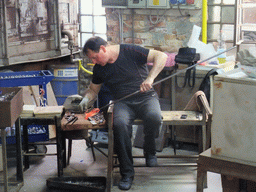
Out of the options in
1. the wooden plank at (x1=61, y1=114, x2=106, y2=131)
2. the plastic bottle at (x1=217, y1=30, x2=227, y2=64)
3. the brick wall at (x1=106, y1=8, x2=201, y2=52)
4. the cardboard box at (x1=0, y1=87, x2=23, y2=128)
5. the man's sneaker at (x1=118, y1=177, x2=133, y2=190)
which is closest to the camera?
the cardboard box at (x1=0, y1=87, x2=23, y2=128)

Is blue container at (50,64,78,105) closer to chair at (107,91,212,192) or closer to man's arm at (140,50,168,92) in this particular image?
chair at (107,91,212,192)

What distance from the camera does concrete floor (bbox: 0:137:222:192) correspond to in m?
3.99

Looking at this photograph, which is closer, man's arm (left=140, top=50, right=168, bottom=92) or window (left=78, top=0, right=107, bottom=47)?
man's arm (left=140, top=50, right=168, bottom=92)

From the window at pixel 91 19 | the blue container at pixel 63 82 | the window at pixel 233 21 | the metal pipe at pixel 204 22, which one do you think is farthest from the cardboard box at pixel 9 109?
the window at pixel 91 19

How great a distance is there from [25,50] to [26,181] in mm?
2004

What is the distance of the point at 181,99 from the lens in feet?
16.2

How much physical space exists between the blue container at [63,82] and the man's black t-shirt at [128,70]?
5.60ft

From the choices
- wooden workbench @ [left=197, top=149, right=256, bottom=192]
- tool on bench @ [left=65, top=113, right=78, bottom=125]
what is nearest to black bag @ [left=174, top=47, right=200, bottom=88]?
tool on bench @ [left=65, top=113, right=78, bottom=125]

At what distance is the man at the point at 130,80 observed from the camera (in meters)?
3.99

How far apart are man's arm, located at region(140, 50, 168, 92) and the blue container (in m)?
1.92

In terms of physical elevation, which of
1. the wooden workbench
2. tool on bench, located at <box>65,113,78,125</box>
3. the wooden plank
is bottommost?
the wooden plank

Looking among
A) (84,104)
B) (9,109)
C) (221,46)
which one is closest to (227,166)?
(9,109)

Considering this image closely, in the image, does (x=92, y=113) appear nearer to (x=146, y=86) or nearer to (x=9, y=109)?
(x=146, y=86)

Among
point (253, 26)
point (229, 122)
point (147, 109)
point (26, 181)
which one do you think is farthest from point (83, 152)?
point (229, 122)
